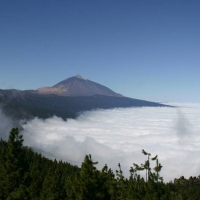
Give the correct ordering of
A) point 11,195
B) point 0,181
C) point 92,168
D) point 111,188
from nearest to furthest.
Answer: point 92,168, point 111,188, point 11,195, point 0,181

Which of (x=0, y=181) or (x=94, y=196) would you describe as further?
(x=0, y=181)

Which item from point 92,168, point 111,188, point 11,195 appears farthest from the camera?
point 11,195

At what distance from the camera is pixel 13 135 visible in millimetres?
56312

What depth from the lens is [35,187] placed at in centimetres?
5462

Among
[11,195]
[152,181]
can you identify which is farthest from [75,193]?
[152,181]

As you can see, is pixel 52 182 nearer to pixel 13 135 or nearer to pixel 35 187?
pixel 35 187

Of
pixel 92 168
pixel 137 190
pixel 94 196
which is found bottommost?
pixel 137 190

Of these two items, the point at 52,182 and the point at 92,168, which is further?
the point at 52,182

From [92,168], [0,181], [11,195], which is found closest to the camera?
[92,168]

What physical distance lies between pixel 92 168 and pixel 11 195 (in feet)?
70.2

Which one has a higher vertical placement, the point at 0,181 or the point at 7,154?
the point at 7,154

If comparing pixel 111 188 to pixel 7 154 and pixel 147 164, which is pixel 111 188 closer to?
pixel 147 164

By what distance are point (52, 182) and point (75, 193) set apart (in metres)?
13.9

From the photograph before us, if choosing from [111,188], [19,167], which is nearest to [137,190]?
[111,188]
